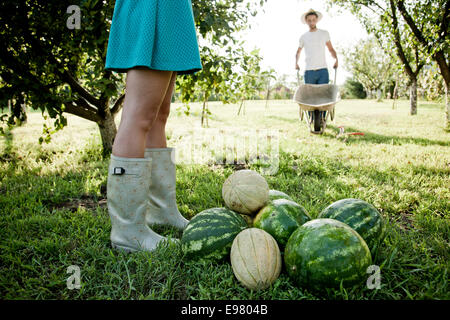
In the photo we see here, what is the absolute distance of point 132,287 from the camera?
51.3 inches

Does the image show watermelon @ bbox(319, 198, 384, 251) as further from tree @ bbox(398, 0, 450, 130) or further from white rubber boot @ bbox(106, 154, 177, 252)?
tree @ bbox(398, 0, 450, 130)

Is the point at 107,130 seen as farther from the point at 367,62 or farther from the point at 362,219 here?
the point at 367,62

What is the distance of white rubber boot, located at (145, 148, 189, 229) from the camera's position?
1.96 meters

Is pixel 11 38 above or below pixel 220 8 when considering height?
below

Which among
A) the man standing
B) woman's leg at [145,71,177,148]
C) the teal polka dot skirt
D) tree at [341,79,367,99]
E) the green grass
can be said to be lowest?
the green grass

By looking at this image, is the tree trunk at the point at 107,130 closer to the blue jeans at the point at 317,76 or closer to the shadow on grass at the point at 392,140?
the shadow on grass at the point at 392,140

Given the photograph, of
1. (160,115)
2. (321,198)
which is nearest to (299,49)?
(321,198)

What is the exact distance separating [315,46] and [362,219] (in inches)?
217

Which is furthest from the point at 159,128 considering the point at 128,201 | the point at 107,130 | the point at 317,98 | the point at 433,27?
the point at 433,27

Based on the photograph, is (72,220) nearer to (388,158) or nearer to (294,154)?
(294,154)

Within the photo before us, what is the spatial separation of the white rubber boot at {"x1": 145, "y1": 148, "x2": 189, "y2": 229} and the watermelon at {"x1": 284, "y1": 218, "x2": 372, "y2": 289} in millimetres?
991

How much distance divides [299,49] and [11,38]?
17.4 feet

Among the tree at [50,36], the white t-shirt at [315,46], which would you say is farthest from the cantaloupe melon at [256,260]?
the white t-shirt at [315,46]

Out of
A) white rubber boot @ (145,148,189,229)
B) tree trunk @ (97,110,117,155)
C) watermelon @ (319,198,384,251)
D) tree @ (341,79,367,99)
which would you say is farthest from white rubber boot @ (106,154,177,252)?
tree @ (341,79,367,99)
